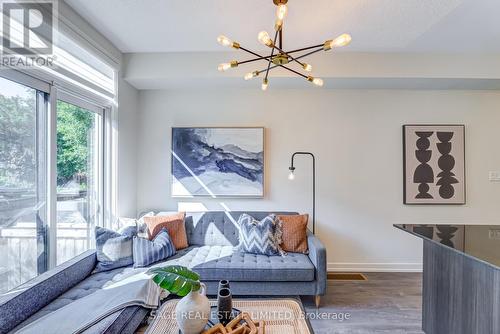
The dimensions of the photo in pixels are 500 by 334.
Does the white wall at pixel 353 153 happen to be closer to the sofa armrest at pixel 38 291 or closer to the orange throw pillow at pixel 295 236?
the orange throw pillow at pixel 295 236

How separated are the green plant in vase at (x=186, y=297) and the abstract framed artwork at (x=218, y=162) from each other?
209cm

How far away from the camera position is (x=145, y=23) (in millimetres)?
2502

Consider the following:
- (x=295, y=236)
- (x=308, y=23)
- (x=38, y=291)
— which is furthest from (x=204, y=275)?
(x=308, y=23)

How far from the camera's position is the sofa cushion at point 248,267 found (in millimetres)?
2518

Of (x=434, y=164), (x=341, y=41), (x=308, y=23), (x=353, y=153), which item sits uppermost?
(x=308, y=23)

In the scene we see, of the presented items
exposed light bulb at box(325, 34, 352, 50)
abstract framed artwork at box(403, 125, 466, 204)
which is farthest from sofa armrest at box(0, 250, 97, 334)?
abstract framed artwork at box(403, 125, 466, 204)

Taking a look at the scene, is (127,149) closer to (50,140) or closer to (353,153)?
(50,140)

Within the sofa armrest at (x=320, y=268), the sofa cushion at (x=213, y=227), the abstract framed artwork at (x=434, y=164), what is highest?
the abstract framed artwork at (x=434, y=164)

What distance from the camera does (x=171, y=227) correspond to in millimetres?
2936

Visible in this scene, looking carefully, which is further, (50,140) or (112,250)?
(112,250)

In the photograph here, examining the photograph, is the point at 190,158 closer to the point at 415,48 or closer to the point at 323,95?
the point at 323,95

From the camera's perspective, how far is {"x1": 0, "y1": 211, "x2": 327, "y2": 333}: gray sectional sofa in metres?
1.62

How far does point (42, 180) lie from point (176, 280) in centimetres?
160

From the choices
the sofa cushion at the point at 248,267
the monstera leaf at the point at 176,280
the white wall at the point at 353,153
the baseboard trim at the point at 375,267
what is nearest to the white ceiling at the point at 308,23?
the white wall at the point at 353,153
